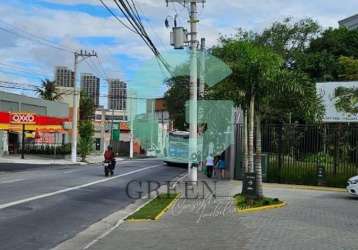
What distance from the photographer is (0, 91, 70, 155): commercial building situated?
182ft

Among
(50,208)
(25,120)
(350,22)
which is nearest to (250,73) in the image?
(50,208)

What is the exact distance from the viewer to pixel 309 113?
17422mm

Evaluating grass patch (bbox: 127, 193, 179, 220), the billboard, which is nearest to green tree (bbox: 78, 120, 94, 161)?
the billboard

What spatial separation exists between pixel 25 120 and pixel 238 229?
45056mm

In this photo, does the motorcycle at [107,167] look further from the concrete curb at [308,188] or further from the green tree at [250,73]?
the green tree at [250,73]

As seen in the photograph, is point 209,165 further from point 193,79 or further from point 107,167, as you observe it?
point 193,79

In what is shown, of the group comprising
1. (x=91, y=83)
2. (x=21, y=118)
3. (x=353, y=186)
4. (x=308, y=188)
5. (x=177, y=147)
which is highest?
(x=91, y=83)

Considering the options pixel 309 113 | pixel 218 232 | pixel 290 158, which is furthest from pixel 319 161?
pixel 218 232

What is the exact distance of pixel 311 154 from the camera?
27781 millimetres

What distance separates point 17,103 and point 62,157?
31.0ft

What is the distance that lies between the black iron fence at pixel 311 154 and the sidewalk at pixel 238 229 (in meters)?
9.60

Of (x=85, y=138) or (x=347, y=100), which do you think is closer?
(x=347, y=100)

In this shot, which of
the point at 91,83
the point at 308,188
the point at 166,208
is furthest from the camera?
the point at 91,83

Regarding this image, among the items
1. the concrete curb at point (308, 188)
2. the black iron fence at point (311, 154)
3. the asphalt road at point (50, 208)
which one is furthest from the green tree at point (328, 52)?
the asphalt road at point (50, 208)
